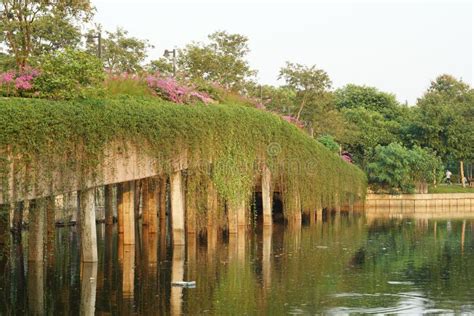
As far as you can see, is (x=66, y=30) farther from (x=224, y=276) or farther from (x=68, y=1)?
(x=224, y=276)

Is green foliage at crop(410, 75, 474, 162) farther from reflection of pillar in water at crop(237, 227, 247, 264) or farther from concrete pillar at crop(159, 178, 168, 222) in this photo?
reflection of pillar in water at crop(237, 227, 247, 264)

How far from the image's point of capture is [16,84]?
22.2m

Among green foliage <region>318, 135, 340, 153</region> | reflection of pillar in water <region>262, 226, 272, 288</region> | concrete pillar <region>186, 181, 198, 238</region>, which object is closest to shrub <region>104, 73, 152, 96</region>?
concrete pillar <region>186, 181, 198, 238</region>

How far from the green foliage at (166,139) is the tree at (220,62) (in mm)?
8971

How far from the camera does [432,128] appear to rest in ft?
199

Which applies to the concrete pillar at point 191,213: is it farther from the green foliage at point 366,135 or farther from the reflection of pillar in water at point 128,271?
the green foliage at point 366,135

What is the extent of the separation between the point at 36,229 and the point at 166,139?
509 centimetres

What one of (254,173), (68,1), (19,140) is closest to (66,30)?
(254,173)

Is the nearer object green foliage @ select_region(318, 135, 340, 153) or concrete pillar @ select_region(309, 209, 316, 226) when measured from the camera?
concrete pillar @ select_region(309, 209, 316, 226)

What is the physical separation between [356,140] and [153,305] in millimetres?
46421

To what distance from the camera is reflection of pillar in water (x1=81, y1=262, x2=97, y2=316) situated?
1740 cm

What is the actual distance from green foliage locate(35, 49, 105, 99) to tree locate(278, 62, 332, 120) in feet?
112

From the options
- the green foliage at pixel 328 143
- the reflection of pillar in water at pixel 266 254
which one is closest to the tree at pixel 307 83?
the green foliage at pixel 328 143

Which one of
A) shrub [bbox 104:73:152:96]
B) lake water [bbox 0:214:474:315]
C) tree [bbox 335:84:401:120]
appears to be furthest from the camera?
tree [bbox 335:84:401:120]
